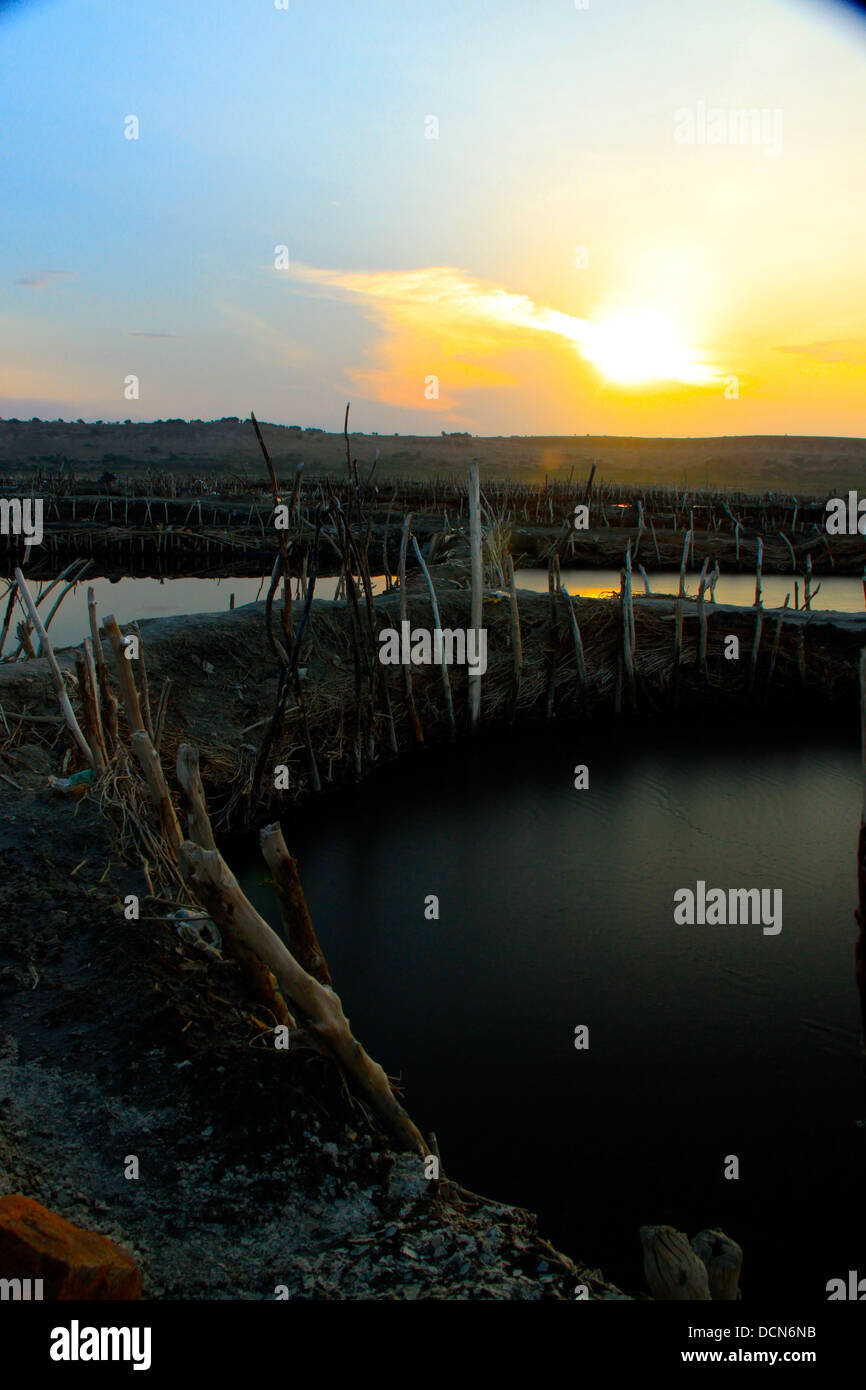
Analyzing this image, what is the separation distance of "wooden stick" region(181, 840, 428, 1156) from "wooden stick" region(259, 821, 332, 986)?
177mm

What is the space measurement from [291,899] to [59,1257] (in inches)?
64.3

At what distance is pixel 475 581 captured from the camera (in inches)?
399

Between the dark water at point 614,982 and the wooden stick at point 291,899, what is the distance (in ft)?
4.21

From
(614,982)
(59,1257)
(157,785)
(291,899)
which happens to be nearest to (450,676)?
(614,982)

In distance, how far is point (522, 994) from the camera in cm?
585

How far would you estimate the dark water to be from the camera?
13.4ft

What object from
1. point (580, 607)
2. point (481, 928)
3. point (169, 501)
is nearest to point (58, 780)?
point (481, 928)

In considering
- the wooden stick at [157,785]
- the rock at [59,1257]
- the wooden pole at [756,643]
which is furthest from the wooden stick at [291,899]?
the wooden pole at [756,643]

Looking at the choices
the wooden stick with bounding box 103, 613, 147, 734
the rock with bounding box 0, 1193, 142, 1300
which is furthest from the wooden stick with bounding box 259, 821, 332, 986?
the wooden stick with bounding box 103, 613, 147, 734

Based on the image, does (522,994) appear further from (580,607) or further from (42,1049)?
(580,607)

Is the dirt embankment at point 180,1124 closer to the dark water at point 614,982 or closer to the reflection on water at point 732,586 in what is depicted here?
the dark water at point 614,982

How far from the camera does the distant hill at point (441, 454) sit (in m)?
62.8

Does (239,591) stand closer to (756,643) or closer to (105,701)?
(756,643)
